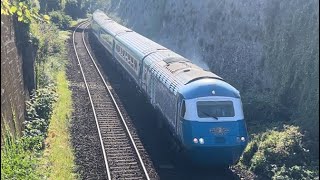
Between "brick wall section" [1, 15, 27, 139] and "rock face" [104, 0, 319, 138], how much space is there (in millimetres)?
9983

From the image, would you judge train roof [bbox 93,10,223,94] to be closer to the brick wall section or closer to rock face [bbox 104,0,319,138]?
rock face [bbox 104,0,319,138]

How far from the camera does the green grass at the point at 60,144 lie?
13970 mm

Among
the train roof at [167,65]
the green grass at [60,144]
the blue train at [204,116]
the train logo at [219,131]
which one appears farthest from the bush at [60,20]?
the train logo at [219,131]

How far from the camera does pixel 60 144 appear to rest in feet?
53.9

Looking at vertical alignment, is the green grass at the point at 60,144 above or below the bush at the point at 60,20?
below

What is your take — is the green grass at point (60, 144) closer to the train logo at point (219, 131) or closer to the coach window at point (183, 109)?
the coach window at point (183, 109)

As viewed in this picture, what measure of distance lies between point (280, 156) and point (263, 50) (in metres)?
9.73

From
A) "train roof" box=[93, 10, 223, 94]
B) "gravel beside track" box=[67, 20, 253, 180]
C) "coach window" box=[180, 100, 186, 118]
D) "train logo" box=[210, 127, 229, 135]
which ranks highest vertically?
"train roof" box=[93, 10, 223, 94]

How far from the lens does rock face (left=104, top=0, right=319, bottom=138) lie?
18.0 meters

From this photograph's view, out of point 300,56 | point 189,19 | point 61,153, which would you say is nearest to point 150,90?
point 61,153

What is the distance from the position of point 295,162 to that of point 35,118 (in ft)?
35.4

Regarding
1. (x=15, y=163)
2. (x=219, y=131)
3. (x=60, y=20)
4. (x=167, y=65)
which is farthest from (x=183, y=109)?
(x=60, y=20)

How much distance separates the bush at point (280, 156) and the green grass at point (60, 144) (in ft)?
21.7

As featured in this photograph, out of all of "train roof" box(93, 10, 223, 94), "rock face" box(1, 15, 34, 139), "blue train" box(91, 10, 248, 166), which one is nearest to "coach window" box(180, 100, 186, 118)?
"blue train" box(91, 10, 248, 166)
